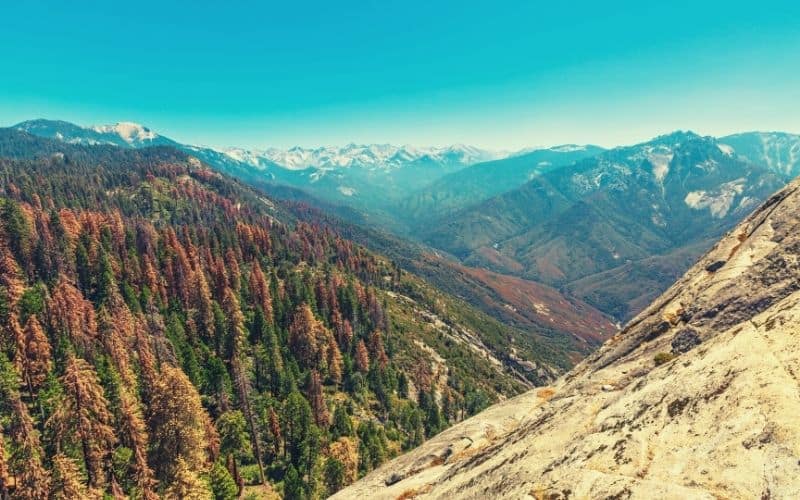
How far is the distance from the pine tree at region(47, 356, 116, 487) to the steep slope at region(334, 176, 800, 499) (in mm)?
50749

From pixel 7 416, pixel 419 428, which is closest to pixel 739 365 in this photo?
pixel 7 416

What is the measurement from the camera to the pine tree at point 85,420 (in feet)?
199

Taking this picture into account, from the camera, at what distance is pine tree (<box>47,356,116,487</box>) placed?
6056 centimetres

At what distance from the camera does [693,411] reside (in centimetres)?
1681

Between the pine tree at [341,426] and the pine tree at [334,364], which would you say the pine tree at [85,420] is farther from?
the pine tree at [334,364]

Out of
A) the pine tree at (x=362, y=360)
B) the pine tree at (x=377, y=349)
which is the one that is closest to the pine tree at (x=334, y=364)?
the pine tree at (x=362, y=360)

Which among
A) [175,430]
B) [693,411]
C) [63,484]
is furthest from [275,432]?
[693,411]

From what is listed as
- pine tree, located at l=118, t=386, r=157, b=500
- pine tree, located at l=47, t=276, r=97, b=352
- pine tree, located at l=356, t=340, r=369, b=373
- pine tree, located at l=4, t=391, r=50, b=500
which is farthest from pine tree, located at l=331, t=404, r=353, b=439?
pine tree, located at l=4, t=391, r=50, b=500

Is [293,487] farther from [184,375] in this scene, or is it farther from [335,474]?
[184,375]

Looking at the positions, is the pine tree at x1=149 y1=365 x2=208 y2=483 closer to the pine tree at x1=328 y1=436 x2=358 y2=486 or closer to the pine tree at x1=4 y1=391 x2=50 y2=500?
the pine tree at x1=4 y1=391 x2=50 y2=500

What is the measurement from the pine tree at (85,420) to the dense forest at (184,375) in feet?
0.68

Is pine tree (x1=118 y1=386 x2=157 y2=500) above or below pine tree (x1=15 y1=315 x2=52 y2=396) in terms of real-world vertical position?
below

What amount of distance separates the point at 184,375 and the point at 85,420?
16.9 m

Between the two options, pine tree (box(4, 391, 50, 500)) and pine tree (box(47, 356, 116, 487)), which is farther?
pine tree (box(47, 356, 116, 487))
